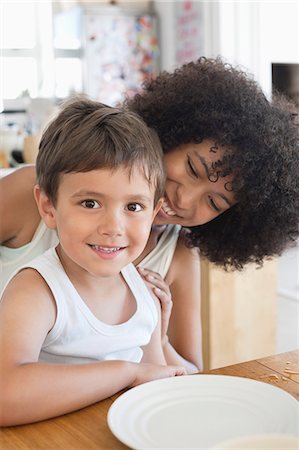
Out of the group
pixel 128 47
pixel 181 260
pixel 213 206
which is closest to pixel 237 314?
pixel 181 260

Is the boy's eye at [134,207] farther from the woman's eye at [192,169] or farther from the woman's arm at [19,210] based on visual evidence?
the woman's arm at [19,210]

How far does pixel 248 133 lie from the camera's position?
3.86 ft

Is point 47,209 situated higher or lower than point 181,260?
higher

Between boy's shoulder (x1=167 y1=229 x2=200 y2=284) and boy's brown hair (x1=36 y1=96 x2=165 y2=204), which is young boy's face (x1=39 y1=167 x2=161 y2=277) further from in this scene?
boy's shoulder (x1=167 y1=229 x2=200 y2=284)

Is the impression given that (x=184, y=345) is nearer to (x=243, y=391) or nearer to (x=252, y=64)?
(x=243, y=391)

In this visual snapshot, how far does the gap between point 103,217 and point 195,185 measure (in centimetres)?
29

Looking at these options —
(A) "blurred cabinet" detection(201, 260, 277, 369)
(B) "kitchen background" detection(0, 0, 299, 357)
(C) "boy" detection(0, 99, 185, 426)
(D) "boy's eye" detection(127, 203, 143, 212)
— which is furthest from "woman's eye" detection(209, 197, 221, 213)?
(B) "kitchen background" detection(0, 0, 299, 357)

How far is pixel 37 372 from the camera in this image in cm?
82

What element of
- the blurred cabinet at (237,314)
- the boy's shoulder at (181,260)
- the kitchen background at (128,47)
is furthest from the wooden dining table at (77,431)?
the kitchen background at (128,47)

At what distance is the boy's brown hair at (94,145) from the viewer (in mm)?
946

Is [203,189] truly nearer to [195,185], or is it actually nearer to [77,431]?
[195,185]

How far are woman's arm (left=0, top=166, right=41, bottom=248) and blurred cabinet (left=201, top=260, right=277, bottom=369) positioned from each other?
107cm

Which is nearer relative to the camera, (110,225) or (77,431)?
(77,431)

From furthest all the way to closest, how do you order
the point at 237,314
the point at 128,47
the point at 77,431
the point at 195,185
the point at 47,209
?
the point at 128,47 → the point at 237,314 → the point at 195,185 → the point at 47,209 → the point at 77,431
